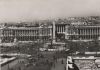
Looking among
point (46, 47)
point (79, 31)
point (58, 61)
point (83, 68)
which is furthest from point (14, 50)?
point (79, 31)

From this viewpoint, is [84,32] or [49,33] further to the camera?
[49,33]

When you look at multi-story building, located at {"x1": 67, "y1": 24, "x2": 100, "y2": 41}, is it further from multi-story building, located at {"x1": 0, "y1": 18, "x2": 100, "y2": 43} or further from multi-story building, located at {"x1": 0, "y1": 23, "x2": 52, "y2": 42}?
multi-story building, located at {"x1": 0, "y1": 23, "x2": 52, "y2": 42}

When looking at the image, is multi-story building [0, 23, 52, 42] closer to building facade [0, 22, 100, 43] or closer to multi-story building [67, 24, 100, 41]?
building facade [0, 22, 100, 43]

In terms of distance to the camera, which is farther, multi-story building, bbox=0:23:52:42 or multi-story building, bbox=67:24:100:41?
multi-story building, bbox=67:24:100:41

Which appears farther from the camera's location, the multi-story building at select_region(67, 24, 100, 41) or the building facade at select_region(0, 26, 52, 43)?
the multi-story building at select_region(67, 24, 100, 41)

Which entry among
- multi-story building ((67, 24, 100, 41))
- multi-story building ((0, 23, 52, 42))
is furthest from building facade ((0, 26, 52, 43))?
multi-story building ((67, 24, 100, 41))

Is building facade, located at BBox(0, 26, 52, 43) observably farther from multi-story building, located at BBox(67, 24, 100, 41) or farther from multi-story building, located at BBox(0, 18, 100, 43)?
multi-story building, located at BBox(67, 24, 100, 41)

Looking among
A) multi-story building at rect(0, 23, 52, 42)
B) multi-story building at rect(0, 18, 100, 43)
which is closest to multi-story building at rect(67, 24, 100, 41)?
multi-story building at rect(0, 18, 100, 43)

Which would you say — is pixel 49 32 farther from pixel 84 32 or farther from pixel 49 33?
pixel 84 32

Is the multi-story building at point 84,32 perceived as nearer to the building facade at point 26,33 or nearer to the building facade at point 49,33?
the building facade at point 49,33

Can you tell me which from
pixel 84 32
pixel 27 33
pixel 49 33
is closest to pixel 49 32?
pixel 49 33

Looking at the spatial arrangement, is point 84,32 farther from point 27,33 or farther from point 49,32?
point 27,33

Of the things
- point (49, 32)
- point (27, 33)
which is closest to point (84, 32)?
point (49, 32)
